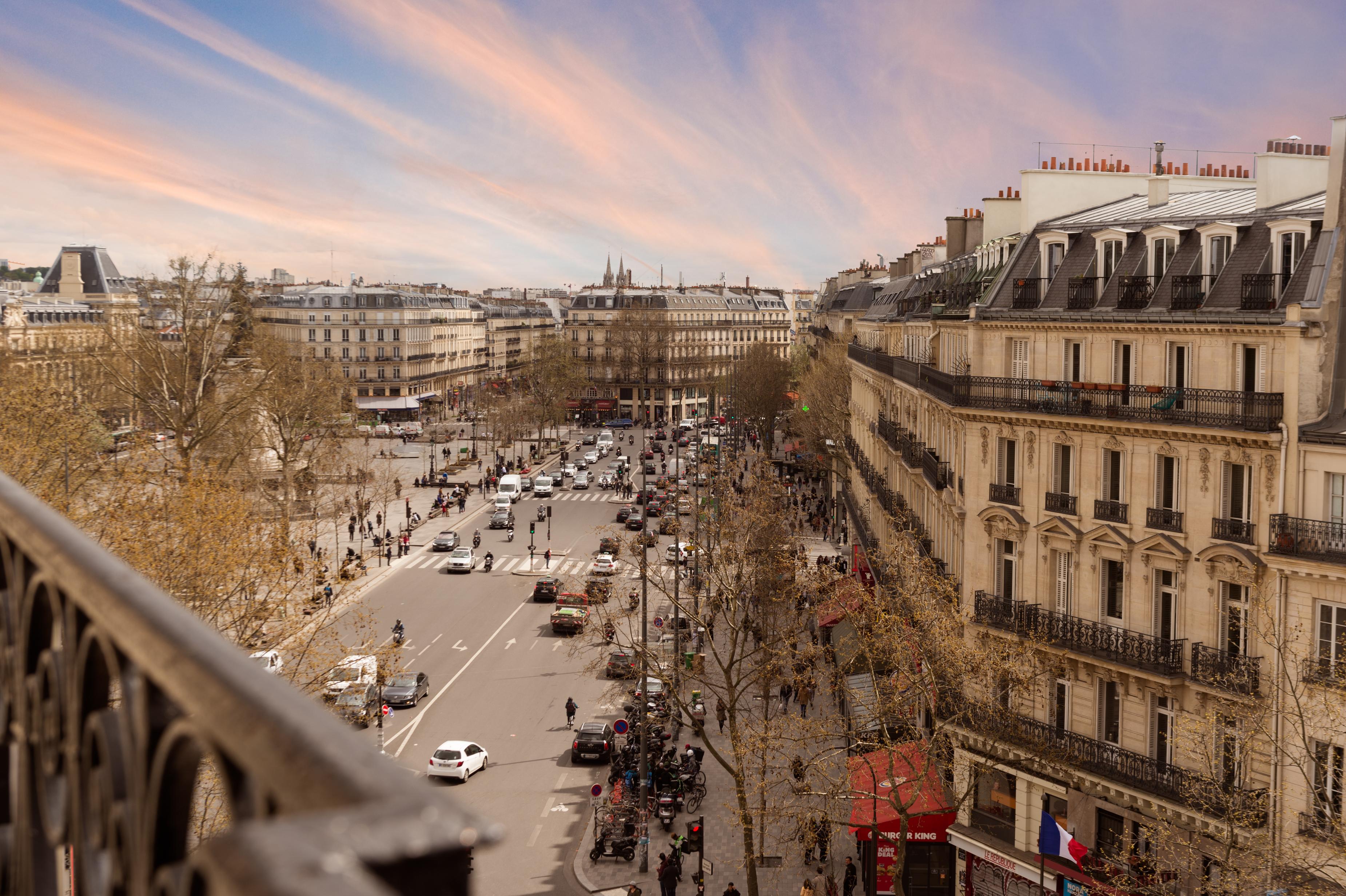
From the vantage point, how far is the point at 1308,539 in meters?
19.8

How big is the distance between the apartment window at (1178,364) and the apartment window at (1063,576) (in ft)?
13.5

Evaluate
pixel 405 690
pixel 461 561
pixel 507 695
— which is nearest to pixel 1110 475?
pixel 507 695

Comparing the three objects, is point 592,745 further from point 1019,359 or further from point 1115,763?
point 1019,359

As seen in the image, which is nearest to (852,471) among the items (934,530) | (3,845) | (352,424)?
(934,530)

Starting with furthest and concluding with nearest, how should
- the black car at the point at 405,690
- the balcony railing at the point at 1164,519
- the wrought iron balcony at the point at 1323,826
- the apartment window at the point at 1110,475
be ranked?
the black car at the point at 405,690, the apartment window at the point at 1110,475, the balcony railing at the point at 1164,519, the wrought iron balcony at the point at 1323,826

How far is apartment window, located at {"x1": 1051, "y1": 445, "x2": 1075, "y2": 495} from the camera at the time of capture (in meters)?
24.9

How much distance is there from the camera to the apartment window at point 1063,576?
→ 964 inches

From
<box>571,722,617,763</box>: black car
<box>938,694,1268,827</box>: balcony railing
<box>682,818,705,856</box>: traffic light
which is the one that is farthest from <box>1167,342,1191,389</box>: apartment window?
<box>571,722,617,763</box>: black car

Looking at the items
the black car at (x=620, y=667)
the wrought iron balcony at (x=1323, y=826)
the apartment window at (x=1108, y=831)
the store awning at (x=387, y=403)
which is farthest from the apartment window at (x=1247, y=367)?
the store awning at (x=387, y=403)

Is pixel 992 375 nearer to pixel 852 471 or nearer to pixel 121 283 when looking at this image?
pixel 852 471

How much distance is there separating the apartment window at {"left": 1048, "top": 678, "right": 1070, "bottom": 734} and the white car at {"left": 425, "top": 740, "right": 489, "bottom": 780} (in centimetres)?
1432

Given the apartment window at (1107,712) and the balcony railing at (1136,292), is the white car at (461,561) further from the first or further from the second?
the balcony railing at (1136,292)

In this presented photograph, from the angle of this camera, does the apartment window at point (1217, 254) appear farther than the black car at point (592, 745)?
No

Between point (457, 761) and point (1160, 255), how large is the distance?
20303 mm
